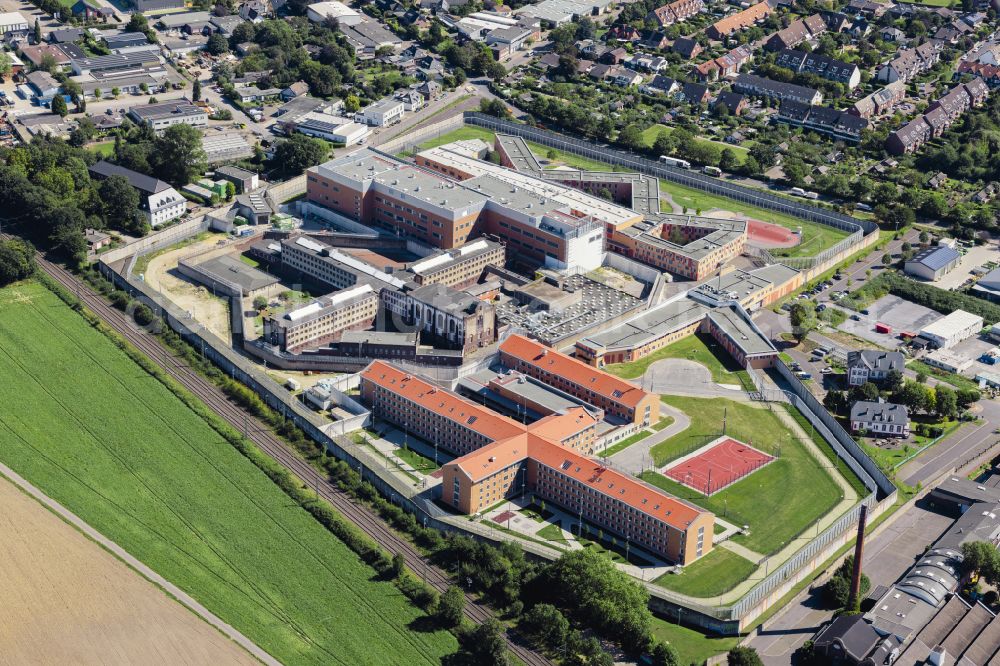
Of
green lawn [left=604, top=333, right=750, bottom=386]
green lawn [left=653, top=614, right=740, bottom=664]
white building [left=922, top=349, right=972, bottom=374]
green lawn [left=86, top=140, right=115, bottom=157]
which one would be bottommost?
green lawn [left=653, top=614, right=740, bottom=664]

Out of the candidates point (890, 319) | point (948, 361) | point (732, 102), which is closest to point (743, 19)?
point (732, 102)

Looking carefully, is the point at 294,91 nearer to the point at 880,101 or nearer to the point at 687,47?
the point at 687,47

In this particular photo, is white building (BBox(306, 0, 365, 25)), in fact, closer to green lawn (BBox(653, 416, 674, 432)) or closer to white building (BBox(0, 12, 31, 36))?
white building (BBox(0, 12, 31, 36))

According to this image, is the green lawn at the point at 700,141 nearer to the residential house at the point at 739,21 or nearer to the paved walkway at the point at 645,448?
the residential house at the point at 739,21

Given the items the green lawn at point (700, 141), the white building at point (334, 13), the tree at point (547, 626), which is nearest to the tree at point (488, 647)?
the tree at point (547, 626)

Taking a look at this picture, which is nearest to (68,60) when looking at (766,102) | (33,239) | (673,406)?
(33,239)

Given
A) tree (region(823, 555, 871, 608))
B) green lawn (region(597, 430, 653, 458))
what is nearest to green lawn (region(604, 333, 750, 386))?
green lawn (region(597, 430, 653, 458))
